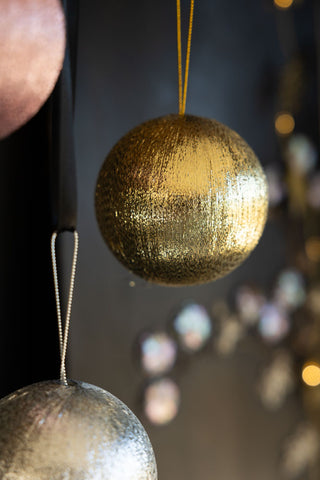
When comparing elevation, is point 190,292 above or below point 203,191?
below

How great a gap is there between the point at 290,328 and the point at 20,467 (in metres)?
1.32

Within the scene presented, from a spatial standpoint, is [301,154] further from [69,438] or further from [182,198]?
[69,438]

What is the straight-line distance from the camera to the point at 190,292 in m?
1.45

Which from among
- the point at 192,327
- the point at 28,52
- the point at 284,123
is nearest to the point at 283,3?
the point at 284,123

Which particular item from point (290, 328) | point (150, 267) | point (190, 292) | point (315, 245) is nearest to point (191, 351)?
point (190, 292)

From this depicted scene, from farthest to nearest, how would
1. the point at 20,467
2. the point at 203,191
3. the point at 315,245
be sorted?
the point at 315,245
the point at 203,191
the point at 20,467

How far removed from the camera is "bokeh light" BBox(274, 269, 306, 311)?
1.60 metres

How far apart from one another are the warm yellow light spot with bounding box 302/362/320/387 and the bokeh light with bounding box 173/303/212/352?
38 centimetres

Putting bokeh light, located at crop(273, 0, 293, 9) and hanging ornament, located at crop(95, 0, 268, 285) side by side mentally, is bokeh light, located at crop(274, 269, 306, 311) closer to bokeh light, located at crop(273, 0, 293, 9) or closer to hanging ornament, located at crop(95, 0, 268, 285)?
bokeh light, located at crop(273, 0, 293, 9)

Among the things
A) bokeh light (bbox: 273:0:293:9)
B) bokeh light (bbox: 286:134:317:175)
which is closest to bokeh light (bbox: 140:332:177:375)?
bokeh light (bbox: 286:134:317:175)

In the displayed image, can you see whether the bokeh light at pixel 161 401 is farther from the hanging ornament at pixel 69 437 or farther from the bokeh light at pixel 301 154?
the hanging ornament at pixel 69 437

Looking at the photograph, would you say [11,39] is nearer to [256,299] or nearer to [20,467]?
[20,467]

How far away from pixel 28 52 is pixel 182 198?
0.78 ft

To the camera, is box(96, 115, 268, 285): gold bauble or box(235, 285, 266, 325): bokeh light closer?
box(96, 115, 268, 285): gold bauble
